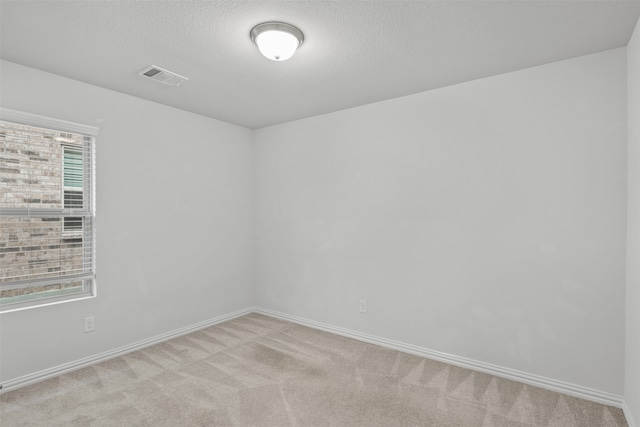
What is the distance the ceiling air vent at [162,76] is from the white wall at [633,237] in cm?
317

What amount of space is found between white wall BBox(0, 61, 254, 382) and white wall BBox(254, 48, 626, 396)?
898mm

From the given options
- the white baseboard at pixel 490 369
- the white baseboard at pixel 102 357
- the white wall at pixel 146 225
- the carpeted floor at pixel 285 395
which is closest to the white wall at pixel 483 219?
the white baseboard at pixel 490 369

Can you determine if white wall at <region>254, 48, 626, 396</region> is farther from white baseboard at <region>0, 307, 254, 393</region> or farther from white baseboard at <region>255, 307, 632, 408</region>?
white baseboard at <region>0, 307, 254, 393</region>

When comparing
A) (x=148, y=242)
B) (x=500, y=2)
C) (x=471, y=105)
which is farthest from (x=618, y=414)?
(x=148, y=242)

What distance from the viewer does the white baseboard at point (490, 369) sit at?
2338 mm

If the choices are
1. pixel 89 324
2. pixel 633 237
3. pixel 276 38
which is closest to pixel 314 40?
pixel 276 38

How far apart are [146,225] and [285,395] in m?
2.12

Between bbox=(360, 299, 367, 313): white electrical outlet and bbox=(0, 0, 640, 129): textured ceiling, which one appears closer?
bbox=(0, 0, 640, 129): textured ceiling

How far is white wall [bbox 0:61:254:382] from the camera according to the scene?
2.65m

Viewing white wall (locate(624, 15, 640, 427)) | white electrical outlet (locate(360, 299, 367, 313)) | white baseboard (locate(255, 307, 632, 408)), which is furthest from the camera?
white electrical outlet (locate(360, 299, 367, 313))

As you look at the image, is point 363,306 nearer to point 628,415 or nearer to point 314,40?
point 628,415

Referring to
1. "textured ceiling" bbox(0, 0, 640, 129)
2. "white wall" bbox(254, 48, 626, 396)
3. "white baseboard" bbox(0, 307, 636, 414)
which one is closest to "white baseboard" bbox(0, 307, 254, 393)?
"white baseboard" bbox(0, 307, 636, 414)

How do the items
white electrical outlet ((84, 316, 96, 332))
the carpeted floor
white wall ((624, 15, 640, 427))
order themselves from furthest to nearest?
white electrical outlet ((84, 316, 96, 332))
the carpeted floor
white wall ((624, 15, 640, 427))

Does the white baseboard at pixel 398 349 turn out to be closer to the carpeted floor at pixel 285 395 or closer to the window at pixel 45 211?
the carpeted floor at pixel 285 395
